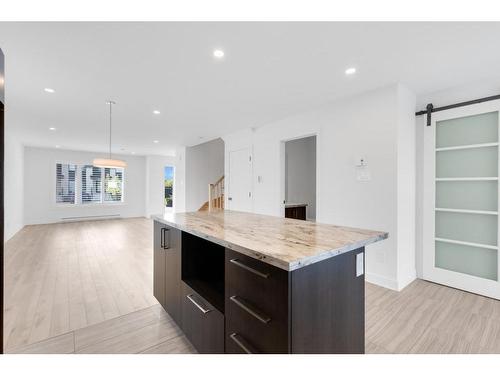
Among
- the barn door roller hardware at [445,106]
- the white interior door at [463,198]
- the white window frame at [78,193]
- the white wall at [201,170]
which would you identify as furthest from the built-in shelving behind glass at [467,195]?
the white window frame at [78,193]

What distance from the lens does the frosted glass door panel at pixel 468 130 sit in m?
2.66

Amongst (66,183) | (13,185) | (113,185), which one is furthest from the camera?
(113,185)

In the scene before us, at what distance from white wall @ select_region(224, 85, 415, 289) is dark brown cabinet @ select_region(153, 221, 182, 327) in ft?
7.59

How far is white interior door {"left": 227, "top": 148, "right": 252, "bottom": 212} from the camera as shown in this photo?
5.00 metres

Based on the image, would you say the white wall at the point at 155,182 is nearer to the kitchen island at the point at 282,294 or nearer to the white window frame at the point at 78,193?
the white window frame at the point at 78,193

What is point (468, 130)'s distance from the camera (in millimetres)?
2822

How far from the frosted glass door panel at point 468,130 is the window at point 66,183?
9827 millimetres

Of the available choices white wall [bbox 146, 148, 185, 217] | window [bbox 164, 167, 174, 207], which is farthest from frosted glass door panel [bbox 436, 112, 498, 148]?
window [bbox 164, 167, 174, 207]

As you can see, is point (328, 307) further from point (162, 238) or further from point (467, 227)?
point (467, 227)

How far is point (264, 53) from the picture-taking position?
2145 millimetres

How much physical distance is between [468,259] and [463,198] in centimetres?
72

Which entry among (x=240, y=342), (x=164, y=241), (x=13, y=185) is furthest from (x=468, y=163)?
(x=13, y=185)

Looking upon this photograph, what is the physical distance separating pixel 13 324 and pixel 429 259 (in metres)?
4.50
